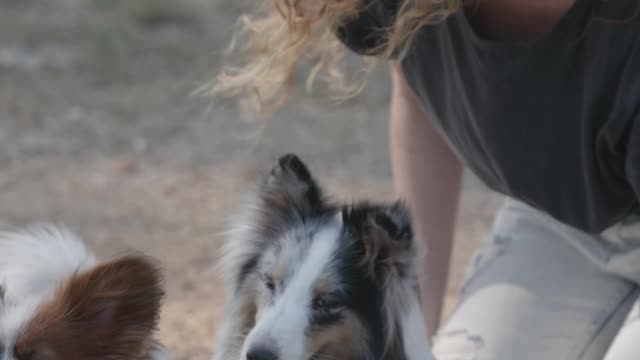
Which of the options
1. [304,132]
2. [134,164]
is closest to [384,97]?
[304,132]

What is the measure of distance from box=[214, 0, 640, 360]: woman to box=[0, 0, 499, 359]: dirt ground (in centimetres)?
111

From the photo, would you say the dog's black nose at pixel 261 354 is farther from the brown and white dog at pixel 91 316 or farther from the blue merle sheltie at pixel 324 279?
the brown and white dog at pixel 91 316

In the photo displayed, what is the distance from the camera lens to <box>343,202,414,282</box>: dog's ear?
2854mm

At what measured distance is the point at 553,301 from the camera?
3.49 metres

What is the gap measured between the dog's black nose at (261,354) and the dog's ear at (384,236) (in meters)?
0.28

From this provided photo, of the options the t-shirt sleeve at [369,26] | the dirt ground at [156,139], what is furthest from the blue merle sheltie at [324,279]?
the dirt ground at [156,139]

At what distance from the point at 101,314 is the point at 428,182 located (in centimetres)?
123

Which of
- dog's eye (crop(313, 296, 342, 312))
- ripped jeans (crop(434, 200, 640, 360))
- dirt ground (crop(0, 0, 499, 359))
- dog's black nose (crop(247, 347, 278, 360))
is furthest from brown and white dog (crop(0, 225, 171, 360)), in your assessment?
dirt ground (crop(0, 0, 499, 359))

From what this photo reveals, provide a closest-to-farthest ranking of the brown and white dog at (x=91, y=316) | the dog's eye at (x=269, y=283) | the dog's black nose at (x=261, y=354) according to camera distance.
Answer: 1. the brown and white dog at (x=91, y=316)
2. the dog's black nose at (x=261, y=354)
3. the dog's eye at (x=269, y=283)

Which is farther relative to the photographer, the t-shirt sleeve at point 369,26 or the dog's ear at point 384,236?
the t-shirt sleeve at point 369,26

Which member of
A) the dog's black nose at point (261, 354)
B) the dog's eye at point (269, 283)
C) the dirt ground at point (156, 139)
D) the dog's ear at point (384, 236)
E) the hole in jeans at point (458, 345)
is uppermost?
the dog's ear at point (384, 236)

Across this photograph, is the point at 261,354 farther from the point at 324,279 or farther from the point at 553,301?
the point at 553,301

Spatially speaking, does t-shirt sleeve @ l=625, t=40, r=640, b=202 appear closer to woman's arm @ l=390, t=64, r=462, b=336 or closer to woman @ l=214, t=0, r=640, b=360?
woman @ l=214, t=0, r=640, b=360

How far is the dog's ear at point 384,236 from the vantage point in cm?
285
